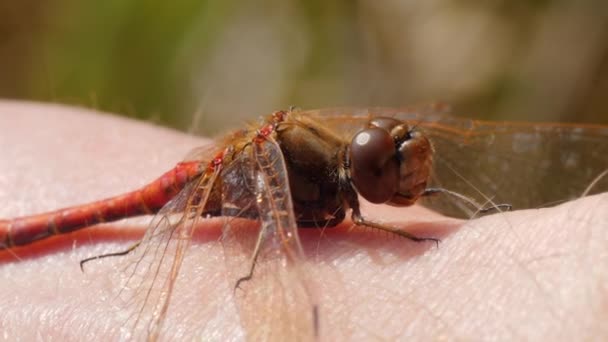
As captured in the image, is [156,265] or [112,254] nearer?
[156,265]

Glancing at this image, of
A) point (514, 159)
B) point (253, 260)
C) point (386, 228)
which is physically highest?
point (514, 159)

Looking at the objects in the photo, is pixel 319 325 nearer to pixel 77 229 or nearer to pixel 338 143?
pixel 338 143

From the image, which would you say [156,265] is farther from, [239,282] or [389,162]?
[389,162]

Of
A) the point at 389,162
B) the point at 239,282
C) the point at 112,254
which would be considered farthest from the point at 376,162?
the point at 112,254

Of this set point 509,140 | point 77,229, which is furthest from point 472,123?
point 77,229

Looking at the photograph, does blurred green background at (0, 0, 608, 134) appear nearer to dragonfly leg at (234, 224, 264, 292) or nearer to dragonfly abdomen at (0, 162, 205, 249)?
dragonfly abdomen at (0, 162, 205, 249)

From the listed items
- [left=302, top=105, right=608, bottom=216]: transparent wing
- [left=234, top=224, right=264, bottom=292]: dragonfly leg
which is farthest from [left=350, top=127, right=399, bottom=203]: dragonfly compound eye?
[left=302, top=105, right=608, bottom=216]: transparent wing
